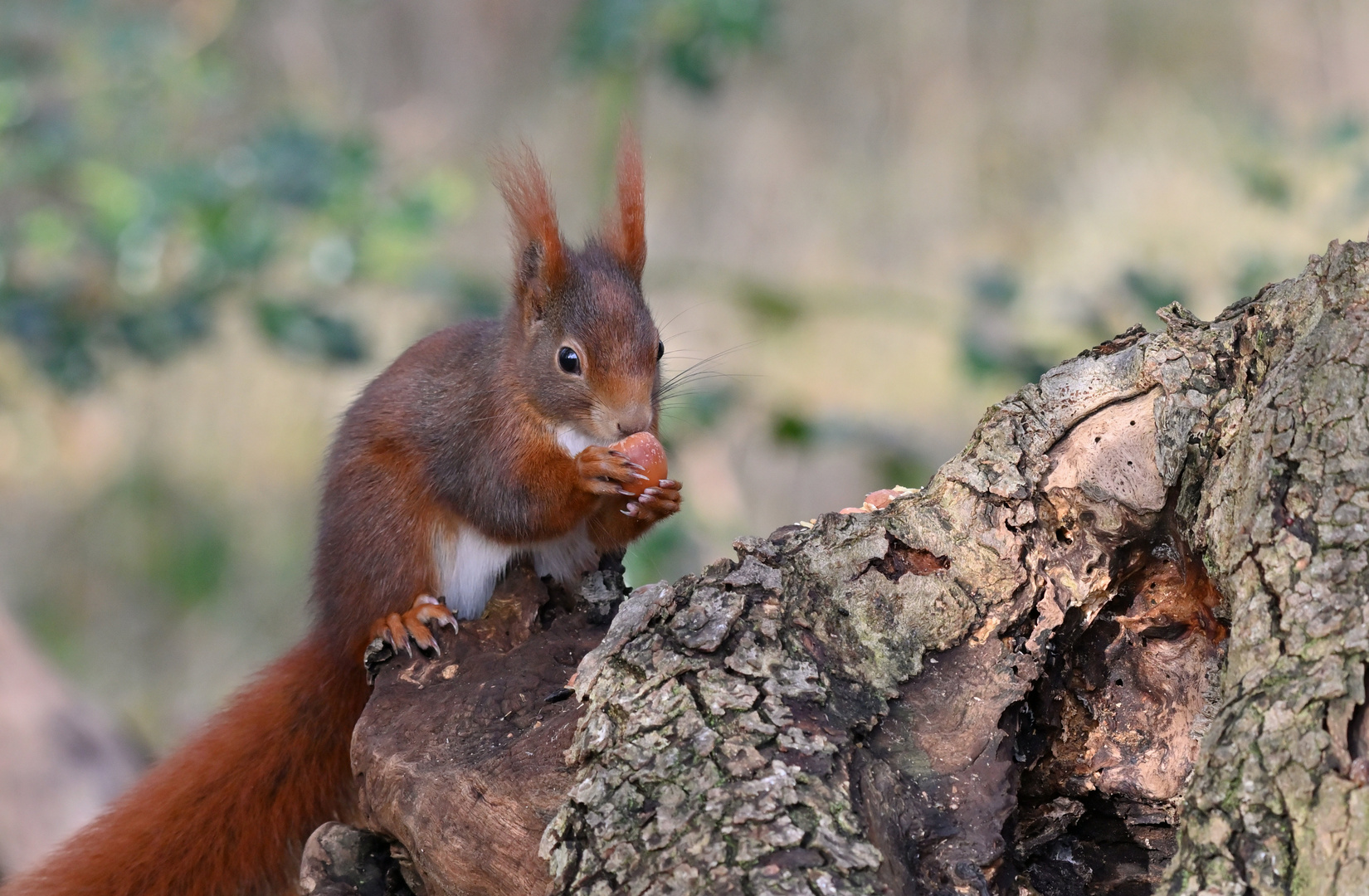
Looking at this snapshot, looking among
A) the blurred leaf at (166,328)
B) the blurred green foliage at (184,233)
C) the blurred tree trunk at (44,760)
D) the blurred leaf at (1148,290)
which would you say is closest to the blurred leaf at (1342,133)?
the blurred leaf at (1148,290)

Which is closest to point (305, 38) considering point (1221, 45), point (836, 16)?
point (836, 16)

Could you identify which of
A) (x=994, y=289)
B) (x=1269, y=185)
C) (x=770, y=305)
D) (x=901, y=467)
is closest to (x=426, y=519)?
(x=994, y=289)

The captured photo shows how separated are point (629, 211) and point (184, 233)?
4.50ft

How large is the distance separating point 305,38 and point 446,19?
1.89 ft

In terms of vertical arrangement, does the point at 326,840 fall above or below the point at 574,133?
below

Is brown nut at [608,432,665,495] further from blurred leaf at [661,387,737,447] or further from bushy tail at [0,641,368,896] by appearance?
blurred leaf at [661,387,737,447]

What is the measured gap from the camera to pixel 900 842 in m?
1.02

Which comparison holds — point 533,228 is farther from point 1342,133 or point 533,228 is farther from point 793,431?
point 1342,133

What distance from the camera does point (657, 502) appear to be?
1665mm

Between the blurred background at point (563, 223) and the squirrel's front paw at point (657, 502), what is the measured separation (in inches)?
42.1

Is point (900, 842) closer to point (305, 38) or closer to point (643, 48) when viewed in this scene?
point (643, 48)

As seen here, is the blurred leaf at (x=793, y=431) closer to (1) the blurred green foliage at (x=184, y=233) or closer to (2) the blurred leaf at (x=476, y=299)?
(2) the blurred leaf at (x=476, y=299)

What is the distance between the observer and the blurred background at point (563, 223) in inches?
113

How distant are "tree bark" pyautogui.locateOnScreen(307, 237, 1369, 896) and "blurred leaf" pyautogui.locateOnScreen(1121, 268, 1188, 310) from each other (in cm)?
126
